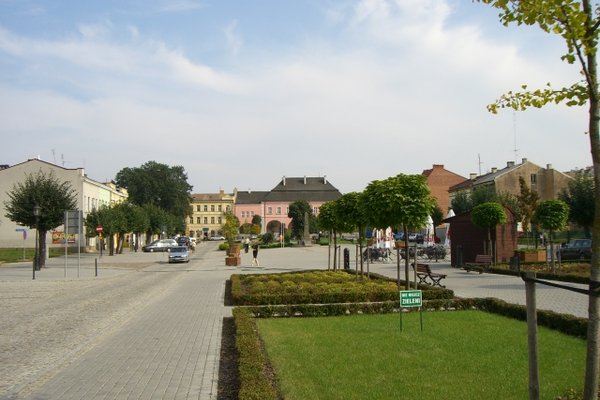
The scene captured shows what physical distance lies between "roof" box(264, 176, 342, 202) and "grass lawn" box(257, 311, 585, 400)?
12468 cm

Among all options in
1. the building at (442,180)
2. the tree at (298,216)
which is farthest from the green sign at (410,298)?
the building at (442,180)

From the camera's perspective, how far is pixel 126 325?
1398 cm

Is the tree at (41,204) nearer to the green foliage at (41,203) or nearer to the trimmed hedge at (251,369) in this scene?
the green foliage at (41,203)

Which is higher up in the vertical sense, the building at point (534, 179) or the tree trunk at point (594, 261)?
the building at point (534, 179)

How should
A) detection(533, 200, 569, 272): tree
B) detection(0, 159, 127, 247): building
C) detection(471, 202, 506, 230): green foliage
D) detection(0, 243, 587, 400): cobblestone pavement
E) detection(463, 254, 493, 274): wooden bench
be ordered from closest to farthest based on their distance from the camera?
detection(0, 243, 587, 400): cobblestone pavement
detection(533, 200, 569, 272): tree
detection(471, 202, 506, 230): green foliage
detection(463, 254, 493, 274): wooden bench
detection(0, 159, 127, 247): building

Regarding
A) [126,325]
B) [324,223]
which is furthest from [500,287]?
[126,325]

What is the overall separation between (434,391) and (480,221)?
24.3 meters

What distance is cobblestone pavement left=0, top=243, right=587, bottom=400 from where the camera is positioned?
8.09 meters

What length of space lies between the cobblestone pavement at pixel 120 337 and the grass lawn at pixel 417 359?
4.30 feet

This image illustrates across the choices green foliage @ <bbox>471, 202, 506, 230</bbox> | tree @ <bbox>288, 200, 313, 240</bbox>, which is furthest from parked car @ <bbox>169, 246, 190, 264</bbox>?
tree @ <bbox>288, 200, 313, 240</bbox>

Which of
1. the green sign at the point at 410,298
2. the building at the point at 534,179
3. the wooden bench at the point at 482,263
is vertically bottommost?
the wooden bench at the point at 482,263

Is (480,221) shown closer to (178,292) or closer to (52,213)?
(178,292)

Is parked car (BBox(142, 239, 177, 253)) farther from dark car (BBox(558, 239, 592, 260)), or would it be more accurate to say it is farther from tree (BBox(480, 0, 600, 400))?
tree (BBox(480, 0, 600, 400))

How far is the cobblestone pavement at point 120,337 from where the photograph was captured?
809 centimetres
